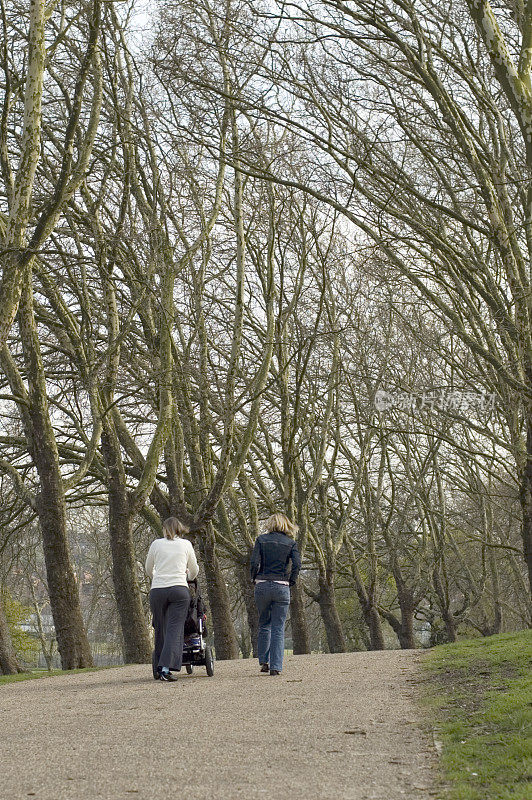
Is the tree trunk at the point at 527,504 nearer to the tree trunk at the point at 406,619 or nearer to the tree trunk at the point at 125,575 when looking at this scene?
the tree trunk at the point at 125,575

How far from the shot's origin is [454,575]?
32656 mm

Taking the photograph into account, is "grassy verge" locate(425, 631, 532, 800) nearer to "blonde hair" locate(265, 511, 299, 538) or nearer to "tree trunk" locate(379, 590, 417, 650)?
"blonde hair" locate(265, 511, 299, 538)

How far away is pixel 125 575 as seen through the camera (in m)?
16.5

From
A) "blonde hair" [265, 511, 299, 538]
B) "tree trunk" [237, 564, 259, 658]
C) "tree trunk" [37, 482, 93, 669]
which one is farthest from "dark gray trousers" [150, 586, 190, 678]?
"tree trunk" [237, 564, 259, 658]

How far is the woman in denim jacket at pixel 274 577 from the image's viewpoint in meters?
11.1

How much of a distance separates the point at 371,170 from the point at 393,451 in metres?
17.1

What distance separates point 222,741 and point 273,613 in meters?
4.95

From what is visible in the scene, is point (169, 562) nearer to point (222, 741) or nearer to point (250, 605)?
point (222, 741)

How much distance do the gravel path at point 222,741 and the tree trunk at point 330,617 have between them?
14921 millimetres

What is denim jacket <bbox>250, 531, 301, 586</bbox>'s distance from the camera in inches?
436

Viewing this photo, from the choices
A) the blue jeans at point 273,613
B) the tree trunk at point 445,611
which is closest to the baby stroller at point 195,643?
the blue jeans at point 273,613

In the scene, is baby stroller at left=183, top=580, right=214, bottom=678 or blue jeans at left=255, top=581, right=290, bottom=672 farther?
baby stroller at left=183, top=580, right=214, bottom=678

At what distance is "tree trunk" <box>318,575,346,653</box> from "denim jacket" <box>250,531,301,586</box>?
14.4m

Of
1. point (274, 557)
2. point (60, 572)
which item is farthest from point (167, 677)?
point (60, 572)
